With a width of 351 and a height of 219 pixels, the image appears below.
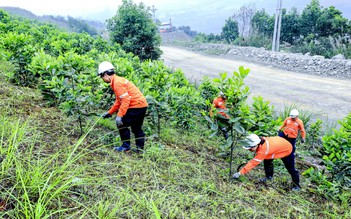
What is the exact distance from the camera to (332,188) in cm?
423

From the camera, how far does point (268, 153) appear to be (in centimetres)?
439

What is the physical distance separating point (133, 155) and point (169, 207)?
1459mm

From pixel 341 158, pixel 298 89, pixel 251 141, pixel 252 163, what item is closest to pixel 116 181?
pixel 251 141

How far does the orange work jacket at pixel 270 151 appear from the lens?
168 inches

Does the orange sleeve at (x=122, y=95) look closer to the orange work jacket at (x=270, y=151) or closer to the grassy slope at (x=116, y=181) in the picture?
the grassy slope at (x=116, y=181)

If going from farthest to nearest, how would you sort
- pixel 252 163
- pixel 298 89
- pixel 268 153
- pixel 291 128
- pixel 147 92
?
1. pixel 298 89
2. pixel 291 128
3. pixel 147 92
4. pixel 268 153
5. pixel 252 163

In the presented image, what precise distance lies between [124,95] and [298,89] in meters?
10.7

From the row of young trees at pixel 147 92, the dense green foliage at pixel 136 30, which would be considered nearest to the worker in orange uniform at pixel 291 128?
the row of young trees at pixel 147 92

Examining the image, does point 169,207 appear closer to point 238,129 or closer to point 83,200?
point 83,200

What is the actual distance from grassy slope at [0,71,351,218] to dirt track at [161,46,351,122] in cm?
503

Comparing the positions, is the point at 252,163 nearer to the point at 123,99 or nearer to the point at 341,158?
the point at 341,158

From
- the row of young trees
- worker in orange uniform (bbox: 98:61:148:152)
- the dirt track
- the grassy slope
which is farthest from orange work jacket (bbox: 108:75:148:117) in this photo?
the dirt track

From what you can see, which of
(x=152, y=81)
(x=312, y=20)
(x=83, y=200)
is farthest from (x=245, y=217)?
(x=312, y=20)

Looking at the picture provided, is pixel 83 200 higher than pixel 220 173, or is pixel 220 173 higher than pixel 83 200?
pixel 83 200
